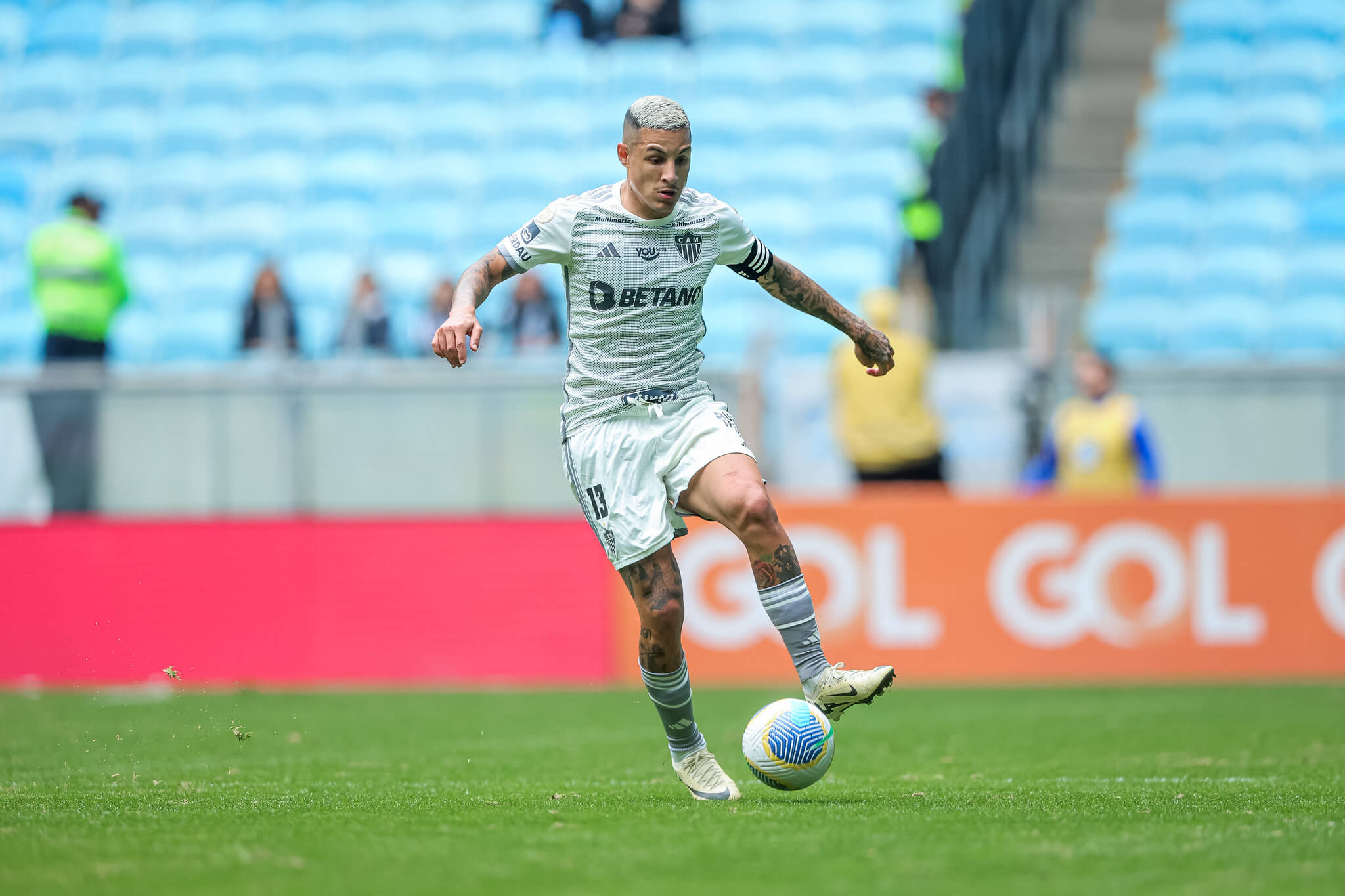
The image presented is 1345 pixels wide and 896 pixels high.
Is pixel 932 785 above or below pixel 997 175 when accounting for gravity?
below

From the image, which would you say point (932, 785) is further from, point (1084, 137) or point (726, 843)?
point (1084, 137)

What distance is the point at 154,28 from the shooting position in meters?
20.3

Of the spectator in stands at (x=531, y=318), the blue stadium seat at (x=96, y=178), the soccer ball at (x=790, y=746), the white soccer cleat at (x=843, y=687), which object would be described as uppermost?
the blue stadium seat at (x=96, y=178)

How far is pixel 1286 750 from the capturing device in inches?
274

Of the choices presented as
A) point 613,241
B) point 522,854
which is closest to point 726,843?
point 522,854

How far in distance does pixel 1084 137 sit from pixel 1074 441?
6.51 m

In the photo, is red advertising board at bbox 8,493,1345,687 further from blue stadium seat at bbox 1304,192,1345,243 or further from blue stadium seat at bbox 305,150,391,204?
blue stadium seat at bbox 305,150,391,204

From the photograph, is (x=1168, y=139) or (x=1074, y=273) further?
(x=1168, y=139)

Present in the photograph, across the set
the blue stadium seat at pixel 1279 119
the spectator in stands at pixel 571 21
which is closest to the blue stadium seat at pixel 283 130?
the spectator in stands at pixel 571 21

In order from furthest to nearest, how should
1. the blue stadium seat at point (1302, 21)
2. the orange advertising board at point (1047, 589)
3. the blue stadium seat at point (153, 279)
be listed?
the blue stadium seat at point (1302, 21), the blue stadium seat at point (153, 279), the orange advertising board at point (1047, 589)

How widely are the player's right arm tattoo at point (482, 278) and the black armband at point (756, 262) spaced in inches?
34.0

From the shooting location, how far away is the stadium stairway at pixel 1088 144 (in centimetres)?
1600

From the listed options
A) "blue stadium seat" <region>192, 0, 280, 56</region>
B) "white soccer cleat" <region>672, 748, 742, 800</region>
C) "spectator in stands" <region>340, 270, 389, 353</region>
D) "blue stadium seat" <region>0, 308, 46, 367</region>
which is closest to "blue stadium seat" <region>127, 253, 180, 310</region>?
"blue stadium seat" <region>0, 308, 46, 367</region>

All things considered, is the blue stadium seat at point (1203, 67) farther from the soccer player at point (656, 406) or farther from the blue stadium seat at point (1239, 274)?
the soccer player at point (656, 406)
